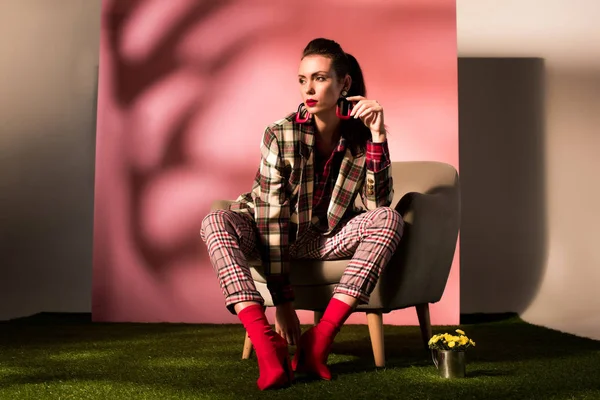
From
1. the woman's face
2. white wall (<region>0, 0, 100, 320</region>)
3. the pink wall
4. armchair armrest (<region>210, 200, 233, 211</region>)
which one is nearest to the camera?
the woman's face

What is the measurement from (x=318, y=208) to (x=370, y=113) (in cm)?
34

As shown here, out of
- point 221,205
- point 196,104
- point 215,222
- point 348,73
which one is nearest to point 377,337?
point 215,222

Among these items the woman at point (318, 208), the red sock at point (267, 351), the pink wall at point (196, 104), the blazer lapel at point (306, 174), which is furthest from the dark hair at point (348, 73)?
the pink wall at point (196, 104)

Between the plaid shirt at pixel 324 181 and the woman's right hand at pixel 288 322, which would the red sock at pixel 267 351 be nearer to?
the woman's right hand at pixel 288 322

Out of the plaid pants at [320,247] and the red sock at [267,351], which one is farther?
the plaid pants at [320,247]

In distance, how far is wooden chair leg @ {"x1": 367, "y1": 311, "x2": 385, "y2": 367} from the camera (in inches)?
81.7

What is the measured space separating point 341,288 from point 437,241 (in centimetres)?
60

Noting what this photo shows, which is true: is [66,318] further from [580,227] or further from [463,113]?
[580,227]

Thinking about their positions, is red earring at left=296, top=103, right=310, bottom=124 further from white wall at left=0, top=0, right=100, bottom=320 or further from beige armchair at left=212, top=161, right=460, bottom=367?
white wall at left=0, top=0, right=100, bottom=320

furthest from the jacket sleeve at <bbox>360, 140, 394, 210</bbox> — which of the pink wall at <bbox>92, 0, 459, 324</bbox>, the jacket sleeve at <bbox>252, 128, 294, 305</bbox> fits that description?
the pink wall at <bbox>92, 0, 459, 324</bbox>

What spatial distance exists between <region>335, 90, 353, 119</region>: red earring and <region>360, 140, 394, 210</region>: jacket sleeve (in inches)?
4.3

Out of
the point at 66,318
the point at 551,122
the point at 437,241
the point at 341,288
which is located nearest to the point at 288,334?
the point at 341,288

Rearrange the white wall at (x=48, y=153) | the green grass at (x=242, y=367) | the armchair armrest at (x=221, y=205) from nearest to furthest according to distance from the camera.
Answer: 1. the green grass at (x=242, y=367)
2. the armchair armrest at (x=221, y=205)
3. the white wall at (x=48, y=153)

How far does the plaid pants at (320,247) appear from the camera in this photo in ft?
5.98
